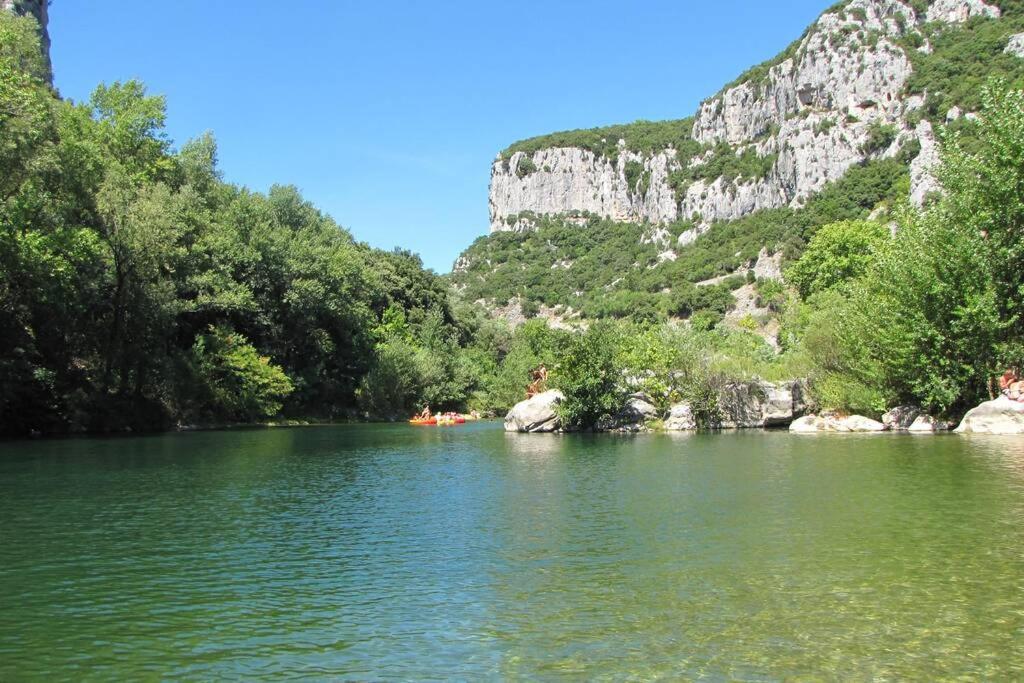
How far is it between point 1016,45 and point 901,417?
285 feet

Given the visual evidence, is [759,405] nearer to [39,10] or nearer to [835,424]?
[835,424]

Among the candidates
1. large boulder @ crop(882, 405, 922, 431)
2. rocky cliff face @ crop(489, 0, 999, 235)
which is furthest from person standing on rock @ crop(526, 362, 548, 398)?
rocky cliff face @ crop(489, 0, 999, 235)

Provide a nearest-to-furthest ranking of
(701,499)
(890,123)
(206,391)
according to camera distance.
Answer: (701,499)
(206,391)
(890,123)

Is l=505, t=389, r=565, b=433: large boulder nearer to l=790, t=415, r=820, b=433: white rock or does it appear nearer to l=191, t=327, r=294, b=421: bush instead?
l=790, t=415, r=820, b=433: white rock

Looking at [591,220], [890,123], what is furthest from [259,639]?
[591,220]

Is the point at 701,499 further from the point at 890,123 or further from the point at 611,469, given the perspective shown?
the point at 890,123

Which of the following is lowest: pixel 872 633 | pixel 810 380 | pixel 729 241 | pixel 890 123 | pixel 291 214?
pixel 872 633

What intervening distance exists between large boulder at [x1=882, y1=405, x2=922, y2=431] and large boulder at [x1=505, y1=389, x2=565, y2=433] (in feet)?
57.5

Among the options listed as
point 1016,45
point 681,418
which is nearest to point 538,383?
point 681,418

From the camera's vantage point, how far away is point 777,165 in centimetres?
14100

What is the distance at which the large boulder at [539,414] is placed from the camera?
47.0 metres

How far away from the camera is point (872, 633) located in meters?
9.76

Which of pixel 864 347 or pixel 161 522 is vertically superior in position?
pixel 864 347

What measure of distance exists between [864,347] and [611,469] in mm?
22593
